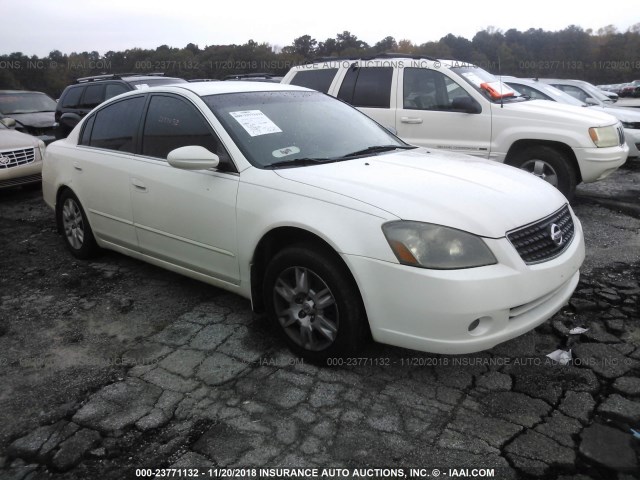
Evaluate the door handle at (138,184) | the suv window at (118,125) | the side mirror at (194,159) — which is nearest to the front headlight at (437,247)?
the side mirror at (194,159)

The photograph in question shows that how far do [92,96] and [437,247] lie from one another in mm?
9489

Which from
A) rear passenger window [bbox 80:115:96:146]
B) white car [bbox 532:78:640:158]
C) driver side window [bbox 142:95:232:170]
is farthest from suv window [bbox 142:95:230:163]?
white car [bbox 532:78:640:158]

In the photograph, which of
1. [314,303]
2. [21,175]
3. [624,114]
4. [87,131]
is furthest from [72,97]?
[624,114]

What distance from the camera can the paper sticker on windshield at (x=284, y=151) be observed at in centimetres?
343

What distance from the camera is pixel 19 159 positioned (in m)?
8.12

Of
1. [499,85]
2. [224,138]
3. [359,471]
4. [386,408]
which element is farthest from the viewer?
[499,85]

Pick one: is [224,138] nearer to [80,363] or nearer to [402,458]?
[80,363]

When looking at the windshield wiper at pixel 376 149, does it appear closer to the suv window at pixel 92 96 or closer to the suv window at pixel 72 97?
the suv window at pixel 92 96

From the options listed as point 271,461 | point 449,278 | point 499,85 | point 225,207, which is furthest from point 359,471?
point 499,85

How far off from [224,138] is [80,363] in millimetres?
1656

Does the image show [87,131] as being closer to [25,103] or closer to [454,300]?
[454,300]

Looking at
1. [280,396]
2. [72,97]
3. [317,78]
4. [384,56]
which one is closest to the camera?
[280,396]

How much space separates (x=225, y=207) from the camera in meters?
3.37

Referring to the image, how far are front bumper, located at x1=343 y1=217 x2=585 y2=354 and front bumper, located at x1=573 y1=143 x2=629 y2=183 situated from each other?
3807 millimetres
